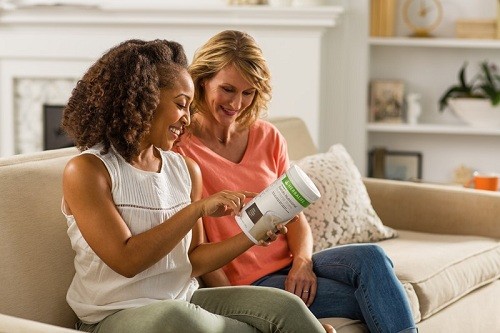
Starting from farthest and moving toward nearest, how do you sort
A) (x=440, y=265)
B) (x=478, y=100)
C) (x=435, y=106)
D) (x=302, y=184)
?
(x=435, y=106)
(x=478, y=100)
(x=440, y=265)
(x=302, y=184)

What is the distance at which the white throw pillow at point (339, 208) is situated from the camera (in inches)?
119

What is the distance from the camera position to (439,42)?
484 centimetres

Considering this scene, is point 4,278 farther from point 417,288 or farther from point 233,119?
point 417,288

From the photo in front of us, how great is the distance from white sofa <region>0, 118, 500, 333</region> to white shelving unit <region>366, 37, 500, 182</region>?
5.15 ft

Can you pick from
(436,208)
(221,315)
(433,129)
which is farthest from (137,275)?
Result: (433,129)

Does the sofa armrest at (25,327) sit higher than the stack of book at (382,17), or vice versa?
the stack of book at (382,17)

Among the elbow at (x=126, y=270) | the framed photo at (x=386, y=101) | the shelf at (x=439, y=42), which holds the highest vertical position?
the shelf at (x=439, y=42)

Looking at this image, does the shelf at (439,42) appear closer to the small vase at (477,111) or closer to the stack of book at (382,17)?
the stack of book at (382,17)

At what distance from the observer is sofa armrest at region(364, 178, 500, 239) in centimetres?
336

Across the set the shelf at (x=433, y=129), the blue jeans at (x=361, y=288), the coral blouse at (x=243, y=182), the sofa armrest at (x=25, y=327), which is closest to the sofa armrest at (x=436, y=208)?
the coral blouse at (x=243, y=182)

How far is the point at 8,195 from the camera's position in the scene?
2.15 meters

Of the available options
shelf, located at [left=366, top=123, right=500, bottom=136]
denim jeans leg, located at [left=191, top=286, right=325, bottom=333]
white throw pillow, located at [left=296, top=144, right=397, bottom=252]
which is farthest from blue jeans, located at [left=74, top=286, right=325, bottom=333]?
shelf, located at [left=366, top=123, right=500, bottom=136]

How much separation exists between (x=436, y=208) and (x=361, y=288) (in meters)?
1.15

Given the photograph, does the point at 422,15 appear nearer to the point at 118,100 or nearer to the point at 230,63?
the point at 230,63
